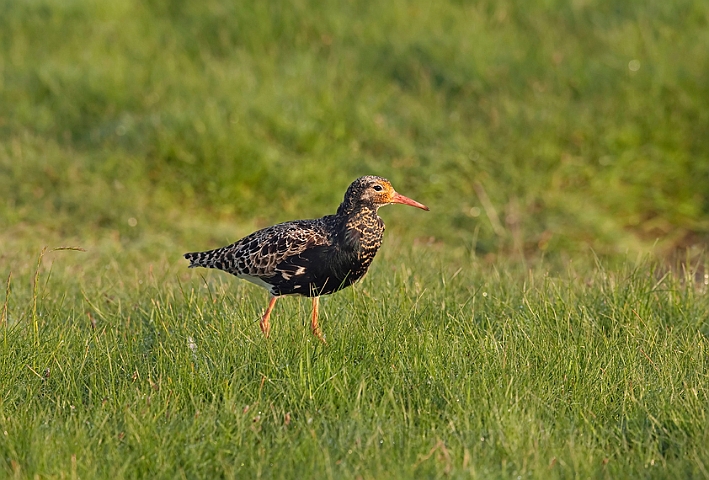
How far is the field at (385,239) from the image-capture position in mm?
4301

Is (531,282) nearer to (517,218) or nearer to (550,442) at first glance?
(550,442)

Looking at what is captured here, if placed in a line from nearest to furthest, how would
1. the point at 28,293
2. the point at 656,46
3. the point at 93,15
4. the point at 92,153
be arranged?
the point at 28,293 → the point at 92,153 → the point at 656,46 → the point at 93,15

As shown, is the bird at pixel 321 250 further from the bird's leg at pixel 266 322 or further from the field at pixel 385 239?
the field at pixel 385 239

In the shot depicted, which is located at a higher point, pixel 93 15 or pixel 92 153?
pixel 93 15

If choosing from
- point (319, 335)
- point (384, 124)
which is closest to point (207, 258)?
point (319, 335)

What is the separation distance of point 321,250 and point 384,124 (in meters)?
4.79

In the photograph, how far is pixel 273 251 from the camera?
5.84 m

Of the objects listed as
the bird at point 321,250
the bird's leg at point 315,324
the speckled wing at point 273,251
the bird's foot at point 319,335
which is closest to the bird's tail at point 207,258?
the speckled wing at point 273,251

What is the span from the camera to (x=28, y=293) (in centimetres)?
660

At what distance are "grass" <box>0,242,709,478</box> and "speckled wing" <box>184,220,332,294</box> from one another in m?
0.19

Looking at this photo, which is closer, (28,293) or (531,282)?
(531,282)

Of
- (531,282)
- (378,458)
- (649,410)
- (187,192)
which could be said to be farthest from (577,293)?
(187,192)

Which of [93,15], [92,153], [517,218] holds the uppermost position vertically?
[93,15]

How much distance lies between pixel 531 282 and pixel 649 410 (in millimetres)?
1607
